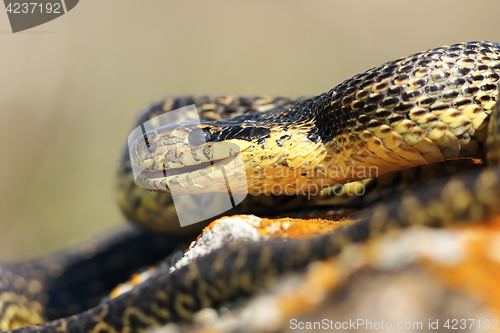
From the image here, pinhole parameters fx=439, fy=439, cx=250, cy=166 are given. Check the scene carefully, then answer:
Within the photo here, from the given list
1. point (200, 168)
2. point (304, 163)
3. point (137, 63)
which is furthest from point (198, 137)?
point (137, 63)

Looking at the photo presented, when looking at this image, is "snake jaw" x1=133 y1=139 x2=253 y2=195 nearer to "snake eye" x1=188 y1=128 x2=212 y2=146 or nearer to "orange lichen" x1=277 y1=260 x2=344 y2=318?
"snake eye" x1=188 y1=128 x2=212 y2=146

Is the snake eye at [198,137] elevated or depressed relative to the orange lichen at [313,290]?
elevated

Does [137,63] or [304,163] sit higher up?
[137,63]

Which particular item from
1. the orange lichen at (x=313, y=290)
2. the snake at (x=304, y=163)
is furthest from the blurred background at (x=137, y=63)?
the orange lichen at (x=313, y=290)

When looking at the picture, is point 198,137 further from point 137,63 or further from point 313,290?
point 137,63

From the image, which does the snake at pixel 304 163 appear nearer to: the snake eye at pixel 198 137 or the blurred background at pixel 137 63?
the snake eye at pixel 198 137
